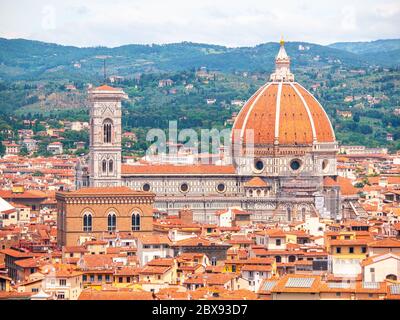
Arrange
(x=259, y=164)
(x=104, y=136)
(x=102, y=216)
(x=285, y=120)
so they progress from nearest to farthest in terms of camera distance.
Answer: (x=102, y=216) → (x=104, y=136) → (x=259, y=164) → (x=285, y=120)

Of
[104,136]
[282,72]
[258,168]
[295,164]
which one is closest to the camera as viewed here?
[104,136]

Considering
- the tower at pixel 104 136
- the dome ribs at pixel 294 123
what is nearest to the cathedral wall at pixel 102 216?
the tower at pixel 104 136

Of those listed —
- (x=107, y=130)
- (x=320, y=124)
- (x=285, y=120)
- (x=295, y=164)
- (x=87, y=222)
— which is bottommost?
(x=87, y=222)

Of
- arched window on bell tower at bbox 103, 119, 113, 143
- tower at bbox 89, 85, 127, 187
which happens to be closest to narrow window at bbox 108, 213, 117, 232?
tower at bbox 89, 85, 127, 187

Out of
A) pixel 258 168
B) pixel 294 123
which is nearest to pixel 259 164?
pixel 258 168

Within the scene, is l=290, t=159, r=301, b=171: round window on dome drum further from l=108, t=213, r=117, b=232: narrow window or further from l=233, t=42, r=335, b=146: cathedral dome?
l=108, t=213, r=117, b=232: narrow window

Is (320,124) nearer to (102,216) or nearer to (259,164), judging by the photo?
(259,164)

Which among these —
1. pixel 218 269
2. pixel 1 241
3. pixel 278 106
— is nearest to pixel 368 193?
pixel 278 106

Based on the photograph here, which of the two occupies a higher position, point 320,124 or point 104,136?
point 104,136

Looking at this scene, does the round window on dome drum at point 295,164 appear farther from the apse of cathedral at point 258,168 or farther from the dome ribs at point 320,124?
the dome ribs at point 320,124
